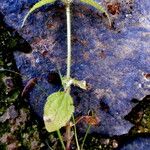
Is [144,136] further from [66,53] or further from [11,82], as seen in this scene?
[11,82]

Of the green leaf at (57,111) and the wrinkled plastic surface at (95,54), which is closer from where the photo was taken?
the green leaf at (57,111)

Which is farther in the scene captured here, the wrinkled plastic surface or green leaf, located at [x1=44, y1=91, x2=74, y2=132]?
the wrinkled plastic surface

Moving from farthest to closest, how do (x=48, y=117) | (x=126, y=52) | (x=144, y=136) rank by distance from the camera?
→ (x=126, y=52) < (x=144, y=136) < (x=48, y=117)

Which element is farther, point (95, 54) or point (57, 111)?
point (95, 54)

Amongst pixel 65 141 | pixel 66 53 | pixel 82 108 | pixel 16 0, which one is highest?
A: pixel 16 0

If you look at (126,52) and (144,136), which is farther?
(126,52)

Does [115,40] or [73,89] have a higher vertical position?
[115,40]

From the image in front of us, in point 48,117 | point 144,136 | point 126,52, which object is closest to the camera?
point 48,117

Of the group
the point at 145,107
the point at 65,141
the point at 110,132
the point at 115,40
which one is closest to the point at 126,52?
the point at 115,40
